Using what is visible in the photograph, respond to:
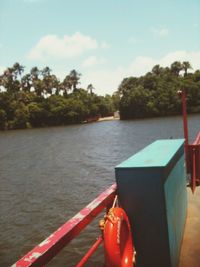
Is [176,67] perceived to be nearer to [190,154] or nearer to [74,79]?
[74,79]

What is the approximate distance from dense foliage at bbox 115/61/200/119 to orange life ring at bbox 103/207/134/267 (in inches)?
3930

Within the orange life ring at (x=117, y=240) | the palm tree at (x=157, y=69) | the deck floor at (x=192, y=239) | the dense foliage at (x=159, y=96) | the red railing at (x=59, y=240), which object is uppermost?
the palm tree at (x=157, y=69)

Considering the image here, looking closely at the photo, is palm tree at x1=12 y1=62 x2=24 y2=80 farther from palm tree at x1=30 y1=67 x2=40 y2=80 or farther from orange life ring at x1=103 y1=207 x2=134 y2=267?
orange life ring at x1=103 y1=207 x2=134 y2=267

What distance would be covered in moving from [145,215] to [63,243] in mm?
1013

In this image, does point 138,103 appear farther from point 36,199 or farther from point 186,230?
point 186,230

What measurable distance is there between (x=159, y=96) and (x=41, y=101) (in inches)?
1449

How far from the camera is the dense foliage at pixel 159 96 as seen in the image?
102 metres

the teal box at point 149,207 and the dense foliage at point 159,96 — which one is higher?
the dense foliage at point 159,96

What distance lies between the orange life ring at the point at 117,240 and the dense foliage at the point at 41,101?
9419cm

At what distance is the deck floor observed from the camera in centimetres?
329

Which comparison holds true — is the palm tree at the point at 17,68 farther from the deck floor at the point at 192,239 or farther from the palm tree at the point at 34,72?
the deck floor at the point at 192,239

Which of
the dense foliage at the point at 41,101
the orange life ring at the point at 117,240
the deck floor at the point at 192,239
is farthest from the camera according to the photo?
the dense foliage at the point at 41,101

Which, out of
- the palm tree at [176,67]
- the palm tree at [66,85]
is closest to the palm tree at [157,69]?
the palm tree at [176,67]

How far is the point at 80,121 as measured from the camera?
106 meters
